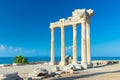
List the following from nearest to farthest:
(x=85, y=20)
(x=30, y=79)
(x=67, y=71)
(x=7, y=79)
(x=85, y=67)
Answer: (x=7, y=79), (x=30, y=79), (x=67, y=71), (x=85, y=67), (x=85, y=20)

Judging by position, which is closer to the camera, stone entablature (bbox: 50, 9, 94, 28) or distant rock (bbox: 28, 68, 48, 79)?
distant rock (bbox: 28, 68, 48, 79)

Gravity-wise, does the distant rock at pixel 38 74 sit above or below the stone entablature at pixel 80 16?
below

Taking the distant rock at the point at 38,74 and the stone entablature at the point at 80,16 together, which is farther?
the stone entablature at the point at 80,16

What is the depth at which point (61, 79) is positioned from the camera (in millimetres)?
19000

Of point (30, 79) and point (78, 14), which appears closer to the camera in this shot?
point (30, 79)

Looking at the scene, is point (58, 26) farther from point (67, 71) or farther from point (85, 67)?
point (67, 71)

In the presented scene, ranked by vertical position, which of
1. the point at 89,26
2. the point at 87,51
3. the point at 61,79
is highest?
the point at 89,26

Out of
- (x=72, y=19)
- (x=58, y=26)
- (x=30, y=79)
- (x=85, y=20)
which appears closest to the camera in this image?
(x=30, y=79)

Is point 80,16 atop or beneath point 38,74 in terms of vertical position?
atop

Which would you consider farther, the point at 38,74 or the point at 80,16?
the point at 80,16

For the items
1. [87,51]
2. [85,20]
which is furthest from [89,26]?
[87,51]

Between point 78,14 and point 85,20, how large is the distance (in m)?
1.41

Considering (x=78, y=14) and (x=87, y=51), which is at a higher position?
(x=78, y=14)

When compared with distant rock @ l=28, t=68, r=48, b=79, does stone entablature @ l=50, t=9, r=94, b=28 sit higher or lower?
higher
